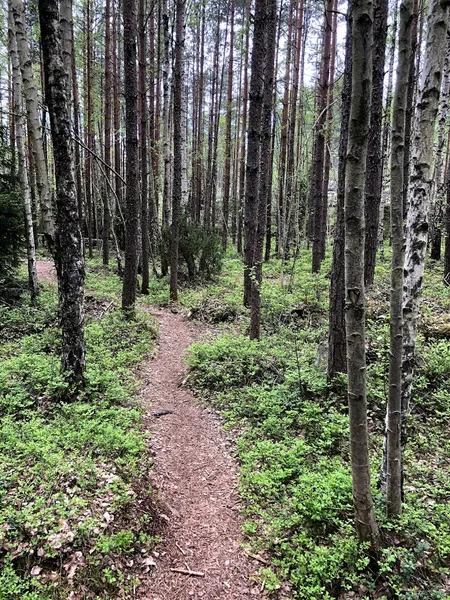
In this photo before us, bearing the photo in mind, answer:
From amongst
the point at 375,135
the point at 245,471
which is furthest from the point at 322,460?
the point at 375,135

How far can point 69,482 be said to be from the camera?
136 inches

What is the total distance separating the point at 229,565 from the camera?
3266 mm

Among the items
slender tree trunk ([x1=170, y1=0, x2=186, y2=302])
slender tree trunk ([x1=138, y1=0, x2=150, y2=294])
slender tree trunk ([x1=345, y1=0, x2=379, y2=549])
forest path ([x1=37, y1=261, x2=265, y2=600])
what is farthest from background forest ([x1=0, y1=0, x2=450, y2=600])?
slender tree trunk ([x1=138, y1=0, x2=150, y2=294])

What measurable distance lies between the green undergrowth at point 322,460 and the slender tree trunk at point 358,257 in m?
0.31

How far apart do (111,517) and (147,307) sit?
8.15 meters

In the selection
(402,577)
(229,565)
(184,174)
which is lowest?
(229,565)

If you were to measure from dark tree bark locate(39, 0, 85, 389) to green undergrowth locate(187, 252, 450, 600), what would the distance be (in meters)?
2.23

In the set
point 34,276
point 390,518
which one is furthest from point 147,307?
point 390,518

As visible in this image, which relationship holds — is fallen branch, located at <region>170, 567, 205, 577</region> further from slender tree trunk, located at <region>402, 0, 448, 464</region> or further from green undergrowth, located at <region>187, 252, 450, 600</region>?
slender tree trunk, located at <region>402, 0, 448, 464</region>

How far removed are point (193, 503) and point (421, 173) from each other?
3.72m

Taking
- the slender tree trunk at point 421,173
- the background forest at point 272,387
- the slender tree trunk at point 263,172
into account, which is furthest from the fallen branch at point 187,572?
the slender tree trunk at point 263,172

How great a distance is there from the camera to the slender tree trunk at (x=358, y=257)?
2.18 m

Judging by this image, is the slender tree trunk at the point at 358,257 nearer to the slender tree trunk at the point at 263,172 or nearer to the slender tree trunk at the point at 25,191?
the slender tree trunk at the point at 263,172

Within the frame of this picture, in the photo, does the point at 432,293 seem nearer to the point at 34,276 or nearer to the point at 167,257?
the point at 167,257
